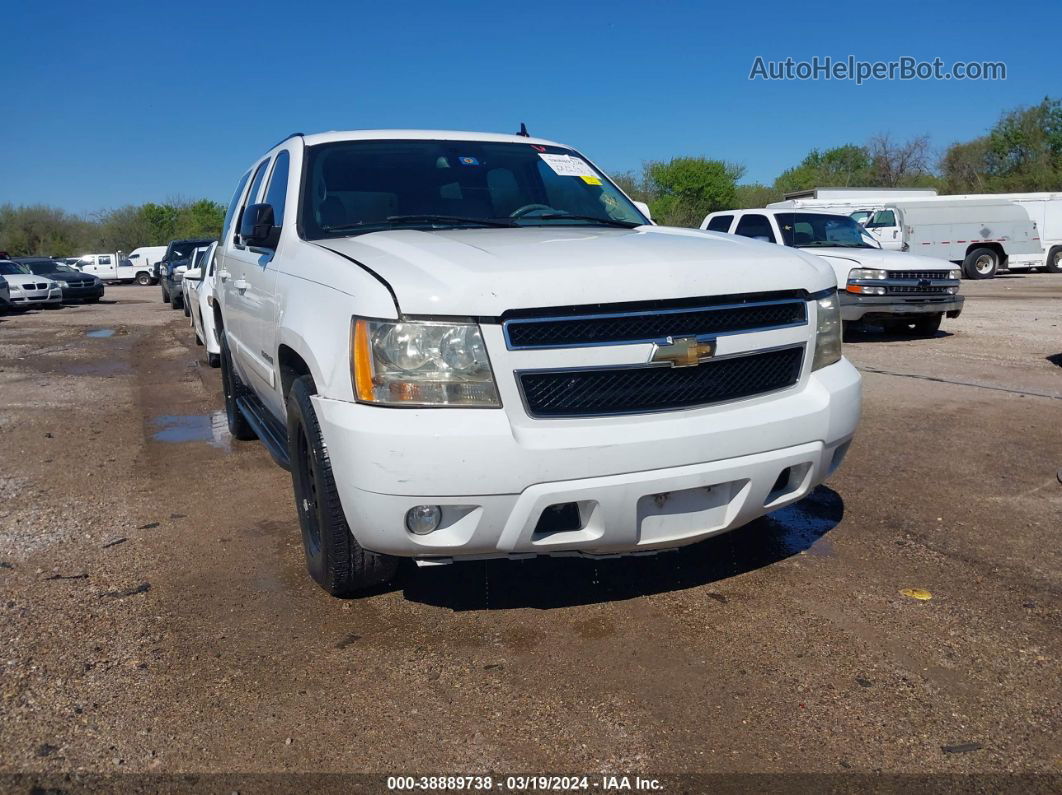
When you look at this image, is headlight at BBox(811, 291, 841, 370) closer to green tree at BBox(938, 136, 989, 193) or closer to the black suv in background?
the black suv in background

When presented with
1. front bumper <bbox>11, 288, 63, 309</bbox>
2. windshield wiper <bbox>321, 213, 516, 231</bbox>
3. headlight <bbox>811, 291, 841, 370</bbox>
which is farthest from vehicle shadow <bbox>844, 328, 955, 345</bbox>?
front bumper <bbox>11, 288, 63, 309</bbox>

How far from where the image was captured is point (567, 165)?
4.80 metres

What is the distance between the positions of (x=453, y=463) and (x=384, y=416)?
0.26 meters

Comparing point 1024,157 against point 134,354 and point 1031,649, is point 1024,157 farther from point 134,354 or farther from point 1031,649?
point 1031,649

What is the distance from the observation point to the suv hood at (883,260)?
11.4m

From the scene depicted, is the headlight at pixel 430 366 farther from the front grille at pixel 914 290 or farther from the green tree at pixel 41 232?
the green tree at pixel 41 232

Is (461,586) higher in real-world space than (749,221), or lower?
lower

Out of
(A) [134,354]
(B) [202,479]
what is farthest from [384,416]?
(A) [134,354]

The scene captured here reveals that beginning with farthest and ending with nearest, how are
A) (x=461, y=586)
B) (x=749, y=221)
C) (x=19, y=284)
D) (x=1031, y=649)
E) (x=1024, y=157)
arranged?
(x=1024, y=157) < (x=19, y=284) < (x=749, y=221) < (x=461, y=586) < (x=1031, y=649)

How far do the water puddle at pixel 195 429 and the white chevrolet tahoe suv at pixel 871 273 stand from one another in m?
6.81

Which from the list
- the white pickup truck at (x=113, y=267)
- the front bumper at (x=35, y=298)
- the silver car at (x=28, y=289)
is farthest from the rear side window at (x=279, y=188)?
the white pickup truck at (x=113, y=267)

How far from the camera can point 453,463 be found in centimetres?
278

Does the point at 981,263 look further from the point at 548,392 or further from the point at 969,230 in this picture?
the point at 548,392

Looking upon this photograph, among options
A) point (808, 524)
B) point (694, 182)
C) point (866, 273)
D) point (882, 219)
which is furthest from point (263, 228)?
point (694, 182)
